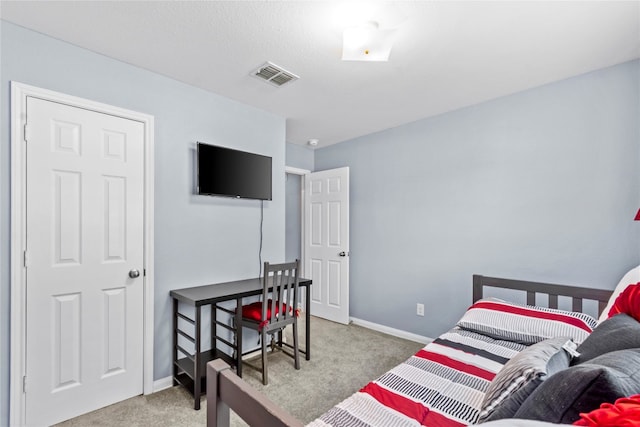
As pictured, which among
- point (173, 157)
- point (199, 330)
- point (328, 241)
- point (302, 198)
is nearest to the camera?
point (199, 330)

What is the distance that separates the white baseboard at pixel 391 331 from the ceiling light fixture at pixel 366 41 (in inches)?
109

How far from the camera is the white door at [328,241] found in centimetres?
386

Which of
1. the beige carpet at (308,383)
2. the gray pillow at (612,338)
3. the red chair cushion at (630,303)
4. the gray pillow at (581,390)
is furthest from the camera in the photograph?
the beige carpet at (308,383)

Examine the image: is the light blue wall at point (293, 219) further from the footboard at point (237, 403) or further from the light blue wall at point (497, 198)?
the footboard at point (237, 403)

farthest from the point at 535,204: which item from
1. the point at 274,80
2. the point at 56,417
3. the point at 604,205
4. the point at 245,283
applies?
the point at 56,417

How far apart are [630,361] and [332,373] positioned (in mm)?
2150

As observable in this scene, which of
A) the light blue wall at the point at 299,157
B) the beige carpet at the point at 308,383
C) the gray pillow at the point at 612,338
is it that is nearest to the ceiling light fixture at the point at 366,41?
the gray pillow at the point at 612,338

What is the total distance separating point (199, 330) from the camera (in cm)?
216

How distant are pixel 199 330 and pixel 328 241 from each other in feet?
7.13

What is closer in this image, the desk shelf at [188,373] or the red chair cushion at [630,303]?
the red chair cushion at [630,303]

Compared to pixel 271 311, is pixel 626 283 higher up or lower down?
higher up

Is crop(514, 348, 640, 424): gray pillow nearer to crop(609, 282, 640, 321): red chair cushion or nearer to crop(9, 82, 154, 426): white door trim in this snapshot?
crop(609, 282, 640, 321): red chair cushion

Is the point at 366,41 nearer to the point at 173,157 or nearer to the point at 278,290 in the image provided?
the point at 173,157

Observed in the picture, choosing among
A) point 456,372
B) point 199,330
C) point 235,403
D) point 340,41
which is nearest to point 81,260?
point 199,330
